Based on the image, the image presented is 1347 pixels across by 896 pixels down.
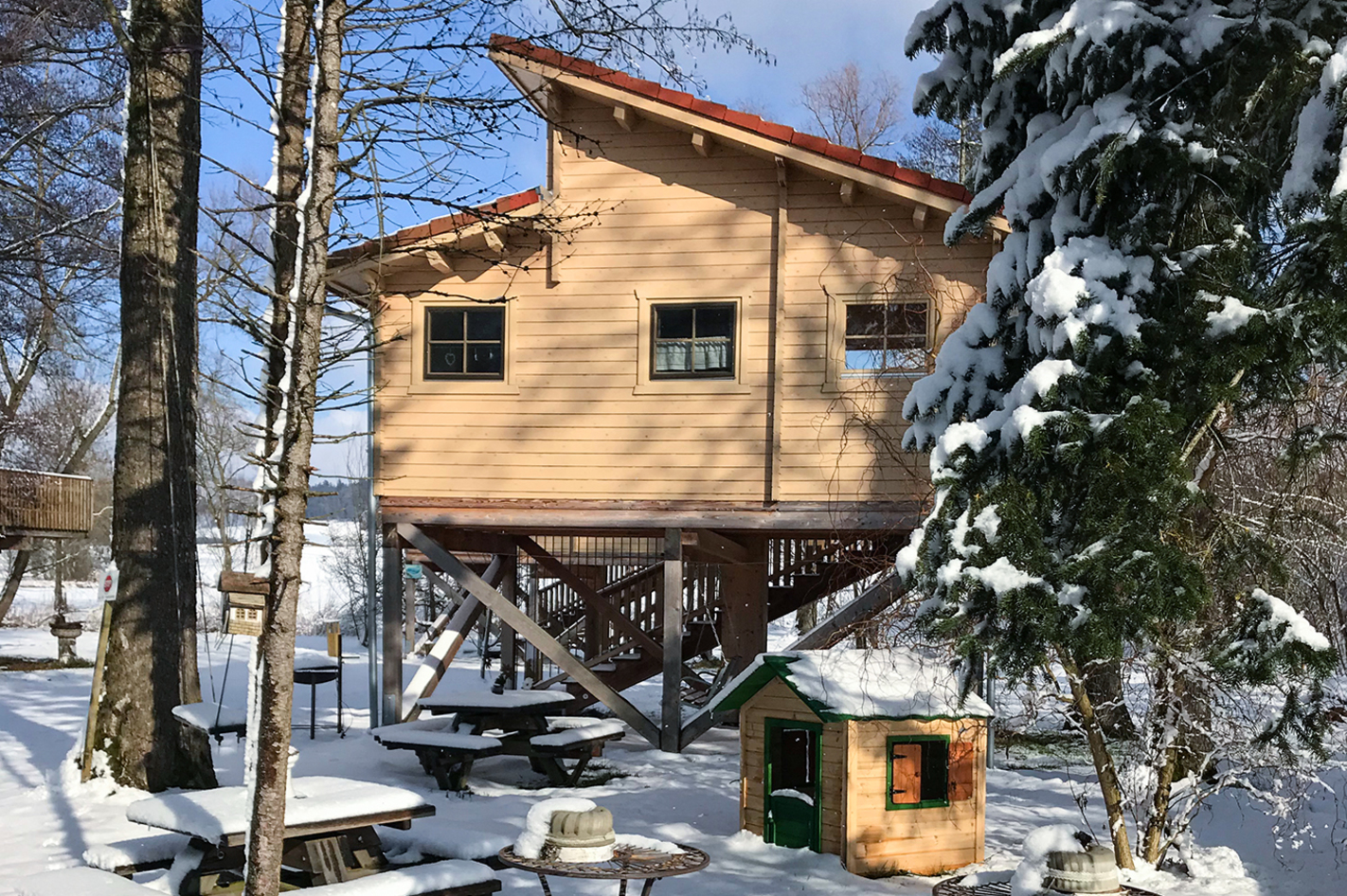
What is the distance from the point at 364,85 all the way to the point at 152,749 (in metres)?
6.36

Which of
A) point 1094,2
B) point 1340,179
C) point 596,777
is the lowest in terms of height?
point 596,777

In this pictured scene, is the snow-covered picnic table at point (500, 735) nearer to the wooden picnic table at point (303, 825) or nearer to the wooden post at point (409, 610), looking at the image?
the wooden picnic table at point (303, 825)

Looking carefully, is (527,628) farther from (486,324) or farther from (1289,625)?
(1289,625)

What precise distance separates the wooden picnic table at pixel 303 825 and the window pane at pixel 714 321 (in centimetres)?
657

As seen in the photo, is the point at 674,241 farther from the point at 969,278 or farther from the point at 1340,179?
the point at 1340,179

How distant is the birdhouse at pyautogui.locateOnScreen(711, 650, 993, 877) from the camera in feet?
27.5

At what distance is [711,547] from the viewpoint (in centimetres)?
1341

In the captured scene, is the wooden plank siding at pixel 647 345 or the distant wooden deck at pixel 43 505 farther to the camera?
the distant wooden deck at pixel 43 505

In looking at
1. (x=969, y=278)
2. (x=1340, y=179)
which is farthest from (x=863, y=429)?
(x=1340, y=179)

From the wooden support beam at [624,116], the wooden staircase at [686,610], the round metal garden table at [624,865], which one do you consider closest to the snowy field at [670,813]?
the wooden staircase at [686,610]

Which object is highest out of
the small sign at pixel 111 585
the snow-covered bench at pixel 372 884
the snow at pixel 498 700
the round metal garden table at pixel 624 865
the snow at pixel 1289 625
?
the snow at pixel 1289 625

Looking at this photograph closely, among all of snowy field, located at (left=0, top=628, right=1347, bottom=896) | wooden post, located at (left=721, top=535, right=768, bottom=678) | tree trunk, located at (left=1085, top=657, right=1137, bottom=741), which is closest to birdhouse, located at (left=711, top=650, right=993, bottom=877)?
snowy field, located at (left=0, top=628, right=1347, bottom=896)

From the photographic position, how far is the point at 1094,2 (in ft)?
22.0

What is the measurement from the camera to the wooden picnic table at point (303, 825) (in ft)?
21.1
